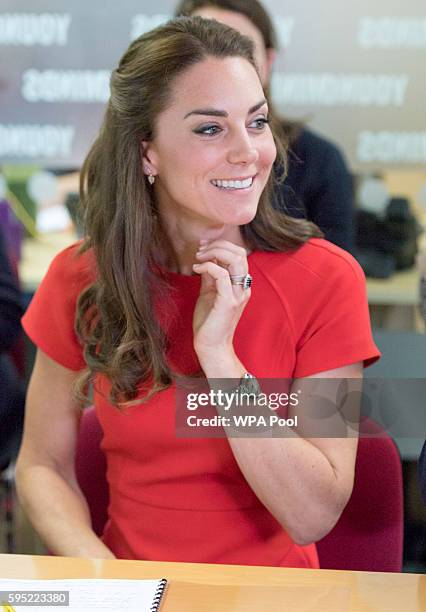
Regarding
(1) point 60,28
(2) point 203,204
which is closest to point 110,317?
(2) point 203,204

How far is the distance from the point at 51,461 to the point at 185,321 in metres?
0.32

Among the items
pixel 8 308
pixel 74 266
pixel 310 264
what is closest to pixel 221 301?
pixel 310 264

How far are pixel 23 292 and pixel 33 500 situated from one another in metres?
0.86

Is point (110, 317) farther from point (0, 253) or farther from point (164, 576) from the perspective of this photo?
point (0, 253)

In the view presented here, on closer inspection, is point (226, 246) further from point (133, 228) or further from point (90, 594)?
point (90, 594)

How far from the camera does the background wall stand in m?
2.12

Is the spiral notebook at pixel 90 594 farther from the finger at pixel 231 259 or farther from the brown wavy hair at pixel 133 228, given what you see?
the finger at pixel 231 259

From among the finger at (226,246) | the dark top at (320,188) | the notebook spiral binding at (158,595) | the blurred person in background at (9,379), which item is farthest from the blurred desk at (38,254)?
the notebook spiral binding at (158,595)

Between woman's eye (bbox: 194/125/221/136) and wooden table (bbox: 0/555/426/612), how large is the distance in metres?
0.59

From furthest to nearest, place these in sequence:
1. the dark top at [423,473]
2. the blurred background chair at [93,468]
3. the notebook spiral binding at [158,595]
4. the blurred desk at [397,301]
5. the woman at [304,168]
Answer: the blurred desk at [397,301] → the woman at [304,168] → the blurred background chair at [93,468] → the dark top at [423,473] → the notebook spiral binding at [158,595]

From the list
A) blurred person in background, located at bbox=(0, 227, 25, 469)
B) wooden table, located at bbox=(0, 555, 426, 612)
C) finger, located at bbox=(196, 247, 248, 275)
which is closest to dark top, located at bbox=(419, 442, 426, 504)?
wooden table, located at bbox=(0, 555, 426, 612)

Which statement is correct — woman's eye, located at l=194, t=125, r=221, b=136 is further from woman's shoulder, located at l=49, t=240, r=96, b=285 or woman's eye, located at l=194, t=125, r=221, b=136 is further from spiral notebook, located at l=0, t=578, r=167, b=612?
spiral notebook, located at l=0, t=578, r=167, b=612

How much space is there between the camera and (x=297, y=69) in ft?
7.13

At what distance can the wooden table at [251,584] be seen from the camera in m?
1.13
